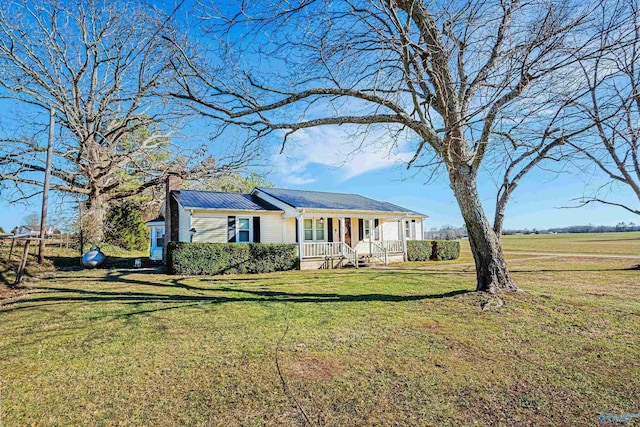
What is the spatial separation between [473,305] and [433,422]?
4106mm

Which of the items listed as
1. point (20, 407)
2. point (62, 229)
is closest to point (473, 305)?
point (20, 407)

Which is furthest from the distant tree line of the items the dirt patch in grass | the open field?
the dirt patch in grass

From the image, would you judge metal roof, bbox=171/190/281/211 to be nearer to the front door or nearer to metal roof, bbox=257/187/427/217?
metal roof, bbox=257/187/427/217

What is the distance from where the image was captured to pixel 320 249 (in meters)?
16.7

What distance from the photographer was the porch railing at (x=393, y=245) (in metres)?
19.1

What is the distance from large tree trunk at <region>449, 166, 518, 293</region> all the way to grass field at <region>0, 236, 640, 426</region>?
1.47ft

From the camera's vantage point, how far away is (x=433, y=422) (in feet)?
8.61

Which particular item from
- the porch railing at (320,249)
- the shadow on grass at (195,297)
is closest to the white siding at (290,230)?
the porch railing at (320,249)

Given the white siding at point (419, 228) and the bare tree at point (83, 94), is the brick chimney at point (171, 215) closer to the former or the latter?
the bare tree at point (83, 94)

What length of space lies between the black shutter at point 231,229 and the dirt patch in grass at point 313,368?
12.6 m

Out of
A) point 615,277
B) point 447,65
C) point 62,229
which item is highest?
point 447,65

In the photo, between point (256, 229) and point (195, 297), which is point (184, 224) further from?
point (195, 297)

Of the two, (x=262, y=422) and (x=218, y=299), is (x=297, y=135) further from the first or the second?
(x=262, y=422)

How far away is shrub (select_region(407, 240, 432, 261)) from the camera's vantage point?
1991 cm
